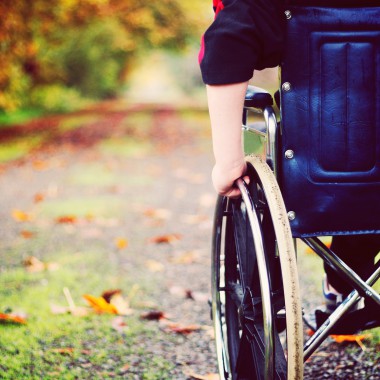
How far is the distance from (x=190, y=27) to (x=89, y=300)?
48.2 ft

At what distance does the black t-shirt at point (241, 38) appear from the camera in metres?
1.42

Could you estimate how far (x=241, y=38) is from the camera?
1.41m

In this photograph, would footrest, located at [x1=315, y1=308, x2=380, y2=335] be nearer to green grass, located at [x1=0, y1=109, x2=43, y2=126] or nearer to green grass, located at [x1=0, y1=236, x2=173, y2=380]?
green grass, located at [x1=0, y1=236, x2=173, y2=380]

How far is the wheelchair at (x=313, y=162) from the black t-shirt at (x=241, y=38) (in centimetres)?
4

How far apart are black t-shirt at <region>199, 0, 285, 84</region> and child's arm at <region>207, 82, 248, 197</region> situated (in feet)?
0.11

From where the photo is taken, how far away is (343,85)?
1474 mm

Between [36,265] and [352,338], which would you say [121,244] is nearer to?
[36,265]

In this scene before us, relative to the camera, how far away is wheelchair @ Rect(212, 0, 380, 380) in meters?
1.40

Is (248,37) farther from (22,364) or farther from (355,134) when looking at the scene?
(22,364)

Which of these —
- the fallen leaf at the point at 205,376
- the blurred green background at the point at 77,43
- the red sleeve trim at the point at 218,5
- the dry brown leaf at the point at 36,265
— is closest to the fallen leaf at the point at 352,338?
the fallen leaf at the point at 205,376

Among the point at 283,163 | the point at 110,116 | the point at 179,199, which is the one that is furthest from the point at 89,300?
the point at 110,116

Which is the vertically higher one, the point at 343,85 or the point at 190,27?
the point at 343,85

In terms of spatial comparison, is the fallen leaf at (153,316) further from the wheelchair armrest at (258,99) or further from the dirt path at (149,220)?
the wheelchair armrest at (258,99)

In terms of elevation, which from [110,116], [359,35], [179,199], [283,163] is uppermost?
[359,35]
